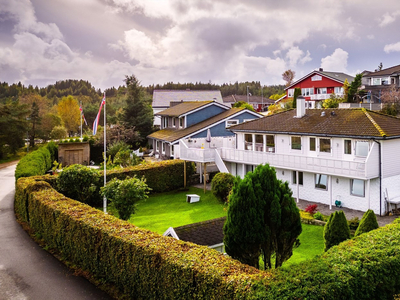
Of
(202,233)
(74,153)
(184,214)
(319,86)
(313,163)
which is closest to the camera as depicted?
(202,233)

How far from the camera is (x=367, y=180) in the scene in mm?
22141

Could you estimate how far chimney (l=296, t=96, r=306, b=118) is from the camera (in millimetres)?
28969

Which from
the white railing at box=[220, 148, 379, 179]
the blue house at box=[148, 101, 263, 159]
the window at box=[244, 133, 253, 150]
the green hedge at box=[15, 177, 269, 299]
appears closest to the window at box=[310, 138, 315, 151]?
the white railing at box=[220, 148, 379, 179]

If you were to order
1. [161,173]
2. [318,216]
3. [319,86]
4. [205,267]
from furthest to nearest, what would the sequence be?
[319,86] → [161,173] → [318,216] → [205,267]

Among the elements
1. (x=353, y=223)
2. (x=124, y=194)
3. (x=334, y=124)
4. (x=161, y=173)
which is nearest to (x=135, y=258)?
(x=124, y=194)

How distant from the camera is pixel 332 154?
24781 mm

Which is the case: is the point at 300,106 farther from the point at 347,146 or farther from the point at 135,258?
the point at 135,258

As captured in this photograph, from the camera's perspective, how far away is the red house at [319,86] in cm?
5873

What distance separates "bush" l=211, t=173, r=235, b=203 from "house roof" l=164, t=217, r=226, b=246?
32.2 ft

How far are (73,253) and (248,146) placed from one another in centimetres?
1993

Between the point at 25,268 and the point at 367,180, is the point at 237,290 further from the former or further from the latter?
the point at 367,180

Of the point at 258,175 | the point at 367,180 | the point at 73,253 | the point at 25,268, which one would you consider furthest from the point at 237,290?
the point at 367,180

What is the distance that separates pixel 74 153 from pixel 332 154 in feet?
99.4

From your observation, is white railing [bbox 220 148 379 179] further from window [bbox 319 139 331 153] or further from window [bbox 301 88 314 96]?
window [bbox 301 88 314 96]
